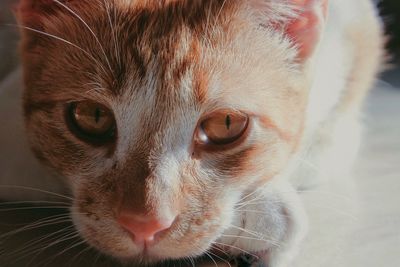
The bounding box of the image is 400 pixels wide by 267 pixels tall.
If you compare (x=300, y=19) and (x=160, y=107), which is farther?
(x=300, y=19)

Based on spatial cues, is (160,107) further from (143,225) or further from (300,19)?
(300,19)

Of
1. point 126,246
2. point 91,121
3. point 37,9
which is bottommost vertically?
point 126,246

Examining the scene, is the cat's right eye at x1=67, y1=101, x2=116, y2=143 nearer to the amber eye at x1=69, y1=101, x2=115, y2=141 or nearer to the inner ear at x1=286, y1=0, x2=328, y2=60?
the amber eye at x1=69, y1=101, x2=115, y2=141

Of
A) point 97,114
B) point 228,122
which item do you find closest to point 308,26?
point 228,122

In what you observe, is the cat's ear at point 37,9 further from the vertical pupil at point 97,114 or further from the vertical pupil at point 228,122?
the vertical pupil at point 228,122

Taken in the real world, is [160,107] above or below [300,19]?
below

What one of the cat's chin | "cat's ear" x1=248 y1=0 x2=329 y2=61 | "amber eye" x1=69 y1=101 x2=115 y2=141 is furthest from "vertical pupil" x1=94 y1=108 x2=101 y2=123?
"cat's ear" x1=248 y1=0 x2=329 y2=61
